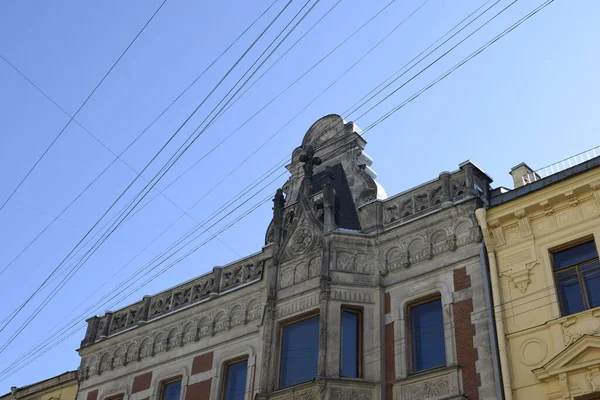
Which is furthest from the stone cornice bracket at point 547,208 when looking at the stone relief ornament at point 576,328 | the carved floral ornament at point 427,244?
the stone relief ornament at point 576,328

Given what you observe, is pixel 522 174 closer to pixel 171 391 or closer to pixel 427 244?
pixel 427 244

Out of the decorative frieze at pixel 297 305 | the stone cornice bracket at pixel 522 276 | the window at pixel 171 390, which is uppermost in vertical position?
the decorative frieze at pixel 297 305

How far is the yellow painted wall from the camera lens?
16344 mm

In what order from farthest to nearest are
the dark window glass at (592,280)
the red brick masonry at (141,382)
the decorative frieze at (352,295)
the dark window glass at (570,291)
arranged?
the red brick masonry at (141,382) < the decorative frieze at (352,295) < the dark window glass at (570,291) < the dark window glass at (592,280)

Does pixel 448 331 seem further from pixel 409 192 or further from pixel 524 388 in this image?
pixel 409 192

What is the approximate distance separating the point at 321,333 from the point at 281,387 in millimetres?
1974

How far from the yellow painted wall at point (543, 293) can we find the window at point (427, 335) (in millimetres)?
1919

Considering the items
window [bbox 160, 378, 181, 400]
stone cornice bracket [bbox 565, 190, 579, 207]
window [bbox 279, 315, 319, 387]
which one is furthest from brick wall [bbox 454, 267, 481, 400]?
window [bbox 160, 378, 181, 400]

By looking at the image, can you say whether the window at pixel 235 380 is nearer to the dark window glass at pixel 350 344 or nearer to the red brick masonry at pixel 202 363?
the red brick masonry at pixel 202 363

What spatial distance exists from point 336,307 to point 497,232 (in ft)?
15.7

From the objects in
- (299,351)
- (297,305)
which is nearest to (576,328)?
(299,351)

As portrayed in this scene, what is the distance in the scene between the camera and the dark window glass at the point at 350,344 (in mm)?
19891

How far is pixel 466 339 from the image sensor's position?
1853cm

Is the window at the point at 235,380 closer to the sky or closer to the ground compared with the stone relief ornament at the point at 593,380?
closer to the sky
